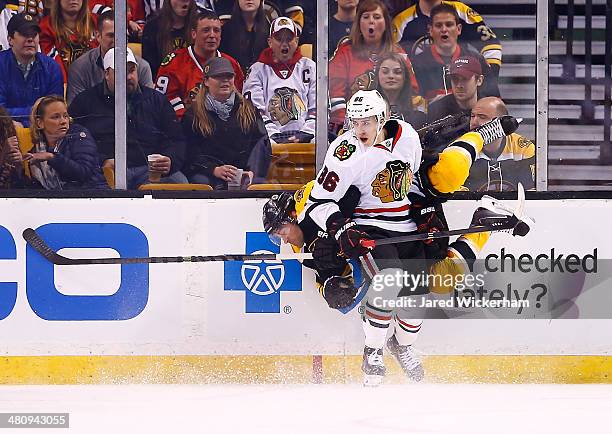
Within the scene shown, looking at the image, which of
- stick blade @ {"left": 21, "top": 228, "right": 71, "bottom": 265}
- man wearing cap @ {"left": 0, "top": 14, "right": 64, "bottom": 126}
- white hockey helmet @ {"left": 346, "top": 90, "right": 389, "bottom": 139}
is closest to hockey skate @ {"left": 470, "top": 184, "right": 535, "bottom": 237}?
white hockey helmet @ {"left": 346, "top": 90, "right": 389, "bottom": 139}

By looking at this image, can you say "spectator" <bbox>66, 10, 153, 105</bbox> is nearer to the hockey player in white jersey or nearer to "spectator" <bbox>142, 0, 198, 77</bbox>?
"spectator" <bbox>142, 0, 198, 77</bbox>

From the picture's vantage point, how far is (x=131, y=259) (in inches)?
187

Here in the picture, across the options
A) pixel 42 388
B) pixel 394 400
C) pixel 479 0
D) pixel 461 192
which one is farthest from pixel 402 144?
pixel 42 388

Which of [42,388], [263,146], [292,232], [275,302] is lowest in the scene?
[42,388]

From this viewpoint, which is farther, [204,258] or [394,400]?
[204,258]

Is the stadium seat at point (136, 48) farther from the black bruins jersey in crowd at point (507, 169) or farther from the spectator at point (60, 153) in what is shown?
the black bruins jersey in crowd at point (507, 169)

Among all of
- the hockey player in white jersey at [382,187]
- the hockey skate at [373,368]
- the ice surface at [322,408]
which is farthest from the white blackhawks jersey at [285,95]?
the ice surface at [322,408]

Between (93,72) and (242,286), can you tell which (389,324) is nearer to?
(242,286)

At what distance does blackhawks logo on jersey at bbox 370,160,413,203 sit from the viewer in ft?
15.3

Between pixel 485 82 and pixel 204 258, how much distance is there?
137 cm

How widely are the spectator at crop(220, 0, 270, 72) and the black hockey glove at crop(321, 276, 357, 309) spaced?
37.5 inches

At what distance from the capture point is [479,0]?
4820 millimetres

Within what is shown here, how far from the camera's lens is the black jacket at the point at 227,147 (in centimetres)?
489

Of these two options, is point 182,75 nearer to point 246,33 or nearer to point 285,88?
point 246,33
